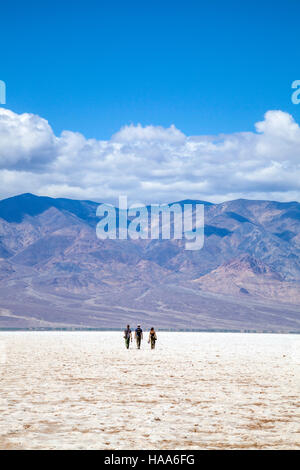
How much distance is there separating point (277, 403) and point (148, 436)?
5.63 meters

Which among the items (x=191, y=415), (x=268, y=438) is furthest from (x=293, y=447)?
(x=191, y=415)

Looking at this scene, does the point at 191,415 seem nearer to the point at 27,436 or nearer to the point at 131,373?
the point at 27,436

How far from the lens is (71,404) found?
1431 centimetres

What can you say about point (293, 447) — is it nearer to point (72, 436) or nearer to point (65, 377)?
point (72, 436)

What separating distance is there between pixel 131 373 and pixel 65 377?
2868 mm

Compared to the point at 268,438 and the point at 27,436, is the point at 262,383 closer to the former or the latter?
the point at 268,438

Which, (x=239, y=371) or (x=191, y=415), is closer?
(x=191, y=415)

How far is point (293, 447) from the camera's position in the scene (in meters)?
9.77
